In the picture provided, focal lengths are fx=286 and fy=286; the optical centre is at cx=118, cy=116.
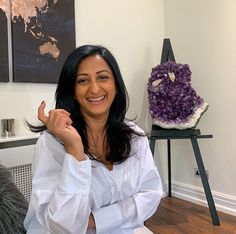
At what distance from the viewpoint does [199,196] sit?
8.71ft

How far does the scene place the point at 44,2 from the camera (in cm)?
196

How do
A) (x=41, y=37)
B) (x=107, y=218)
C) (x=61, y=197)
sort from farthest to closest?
1. (x=41, y=37)
2. (x=107, y=218)
3. (x=61, y=197)

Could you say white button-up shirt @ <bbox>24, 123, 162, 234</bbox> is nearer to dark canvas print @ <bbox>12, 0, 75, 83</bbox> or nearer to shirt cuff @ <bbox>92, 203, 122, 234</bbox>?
shirt cuff @ <bbox>92, 203, 122, 234</bbox>

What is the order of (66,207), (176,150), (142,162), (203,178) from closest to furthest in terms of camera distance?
(66,207) → (142,162) → (203,178) → (176,150)

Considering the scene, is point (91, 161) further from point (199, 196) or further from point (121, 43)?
point (199, 196)

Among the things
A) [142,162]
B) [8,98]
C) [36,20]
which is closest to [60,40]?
[36,20]

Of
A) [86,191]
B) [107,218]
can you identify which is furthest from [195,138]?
[86,191]

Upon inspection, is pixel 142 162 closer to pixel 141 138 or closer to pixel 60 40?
pixel 141 138

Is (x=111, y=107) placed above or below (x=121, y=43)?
below

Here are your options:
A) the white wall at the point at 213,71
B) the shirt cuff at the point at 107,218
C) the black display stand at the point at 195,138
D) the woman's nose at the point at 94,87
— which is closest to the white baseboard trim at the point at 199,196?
the white wall at the point at 213,71

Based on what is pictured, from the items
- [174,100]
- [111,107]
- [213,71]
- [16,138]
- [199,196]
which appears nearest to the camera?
[111,107]

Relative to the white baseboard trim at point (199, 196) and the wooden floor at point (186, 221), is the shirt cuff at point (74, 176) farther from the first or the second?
the white baseboard trim at point (199, 196)

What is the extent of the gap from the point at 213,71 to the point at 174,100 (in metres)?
0.51

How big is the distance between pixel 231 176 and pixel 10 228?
1.99 meters
